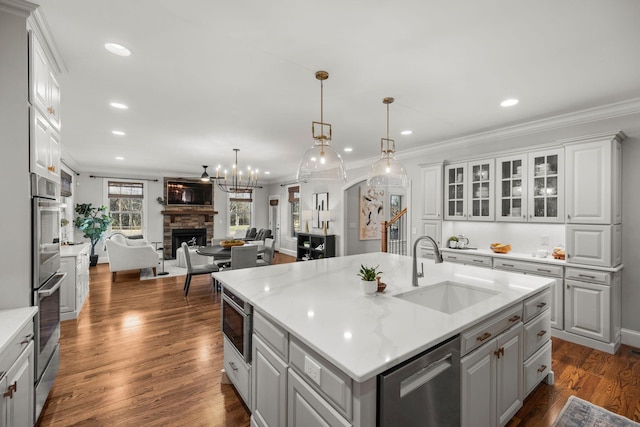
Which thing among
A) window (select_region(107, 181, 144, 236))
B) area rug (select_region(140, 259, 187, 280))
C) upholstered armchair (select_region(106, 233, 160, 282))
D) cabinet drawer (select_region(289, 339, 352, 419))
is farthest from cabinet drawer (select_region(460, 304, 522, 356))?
window (select_region(107, 181, 144, 236))

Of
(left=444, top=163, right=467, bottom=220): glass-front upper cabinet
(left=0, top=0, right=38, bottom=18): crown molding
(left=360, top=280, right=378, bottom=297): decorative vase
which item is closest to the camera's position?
(left=0, top=0, right=38, bottom=18): crown molding

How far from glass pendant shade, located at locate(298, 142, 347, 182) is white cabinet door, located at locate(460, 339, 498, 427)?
5.33 ft

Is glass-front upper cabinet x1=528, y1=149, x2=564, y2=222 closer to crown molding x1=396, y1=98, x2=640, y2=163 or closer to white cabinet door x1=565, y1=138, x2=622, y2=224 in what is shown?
white cabinet door x1=565, y1=138, x2=622, y2=224

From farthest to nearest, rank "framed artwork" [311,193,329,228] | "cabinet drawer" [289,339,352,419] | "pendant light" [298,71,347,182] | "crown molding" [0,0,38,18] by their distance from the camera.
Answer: "framed artwork" [311,193,329,228] < "pendant light" [298,71,347,182] < "crown molding" [0,0,38,18] < "cabinet drawer" [289,339,352,419]

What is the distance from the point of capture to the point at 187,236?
938 centimetres

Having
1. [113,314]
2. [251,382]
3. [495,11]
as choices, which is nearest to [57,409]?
[251,382]

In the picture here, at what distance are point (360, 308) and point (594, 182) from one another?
128 inches

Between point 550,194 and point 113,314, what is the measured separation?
6.06 m

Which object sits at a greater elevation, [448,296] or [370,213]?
[370,213]

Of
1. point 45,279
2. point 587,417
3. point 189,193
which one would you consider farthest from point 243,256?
point 189,193

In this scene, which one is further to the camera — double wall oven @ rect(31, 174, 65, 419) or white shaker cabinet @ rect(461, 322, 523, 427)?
double wall oven @ rect(31, 174, 65, 419)

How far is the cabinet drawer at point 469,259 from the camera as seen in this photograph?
13.3 feet

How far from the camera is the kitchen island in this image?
115 cm

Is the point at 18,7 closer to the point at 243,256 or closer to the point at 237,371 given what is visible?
the point at 237,371
